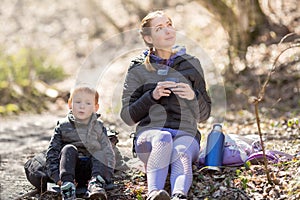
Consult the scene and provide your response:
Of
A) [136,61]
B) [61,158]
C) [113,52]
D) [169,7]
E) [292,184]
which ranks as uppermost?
[169,7]

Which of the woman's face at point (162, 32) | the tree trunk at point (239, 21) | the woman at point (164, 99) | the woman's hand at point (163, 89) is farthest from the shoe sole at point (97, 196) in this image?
the tree trunk at point (239, 21)

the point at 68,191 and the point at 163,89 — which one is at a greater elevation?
the point at 163,89

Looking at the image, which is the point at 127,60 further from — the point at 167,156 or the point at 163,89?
the point at 167,156

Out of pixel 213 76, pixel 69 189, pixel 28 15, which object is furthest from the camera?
pixel 28 15

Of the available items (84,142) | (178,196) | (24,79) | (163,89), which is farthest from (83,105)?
(24,79)

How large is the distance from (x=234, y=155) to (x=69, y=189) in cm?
138

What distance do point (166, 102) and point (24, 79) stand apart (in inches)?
255

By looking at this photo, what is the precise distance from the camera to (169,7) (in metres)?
13.2

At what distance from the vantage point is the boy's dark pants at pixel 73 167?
4012 millimetres

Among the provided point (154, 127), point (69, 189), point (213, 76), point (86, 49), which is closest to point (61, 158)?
point (69, 189)

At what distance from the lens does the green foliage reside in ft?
31.7

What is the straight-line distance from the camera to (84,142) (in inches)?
168

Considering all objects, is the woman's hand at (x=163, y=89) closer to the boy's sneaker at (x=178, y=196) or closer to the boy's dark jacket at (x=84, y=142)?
the boy's dark jacket at (x=84, y=142)

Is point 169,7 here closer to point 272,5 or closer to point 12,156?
point 272,5
